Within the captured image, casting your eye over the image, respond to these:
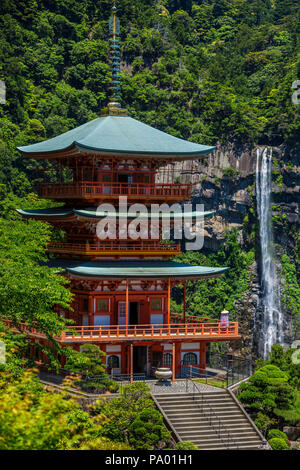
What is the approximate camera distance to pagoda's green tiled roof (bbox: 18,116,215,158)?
42031mm

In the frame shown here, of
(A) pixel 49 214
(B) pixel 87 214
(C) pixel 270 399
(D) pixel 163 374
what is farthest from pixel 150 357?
(A) pixel 49 214

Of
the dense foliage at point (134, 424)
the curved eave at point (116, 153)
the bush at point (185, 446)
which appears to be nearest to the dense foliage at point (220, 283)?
the curved eave at point (116, 153)

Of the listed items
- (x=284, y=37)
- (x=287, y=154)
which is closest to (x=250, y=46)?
(x=284, y=37)

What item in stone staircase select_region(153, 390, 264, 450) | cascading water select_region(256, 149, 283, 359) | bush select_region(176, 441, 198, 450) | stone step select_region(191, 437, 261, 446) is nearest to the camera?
bush select_region(176, 441, 198, 450)

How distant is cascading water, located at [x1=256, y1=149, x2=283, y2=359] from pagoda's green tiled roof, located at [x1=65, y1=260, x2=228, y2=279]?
126ft

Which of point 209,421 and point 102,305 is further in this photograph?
point 102,305

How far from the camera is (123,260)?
43.3m

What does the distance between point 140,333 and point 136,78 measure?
57.4 meters

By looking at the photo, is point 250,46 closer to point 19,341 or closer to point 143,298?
point 143,298

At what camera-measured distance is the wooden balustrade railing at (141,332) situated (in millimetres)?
39656

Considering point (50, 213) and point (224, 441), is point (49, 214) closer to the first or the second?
point (50, 213)

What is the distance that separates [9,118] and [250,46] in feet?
128

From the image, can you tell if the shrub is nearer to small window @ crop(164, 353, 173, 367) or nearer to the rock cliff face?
small window @ crop(164, 353, 173, 367)

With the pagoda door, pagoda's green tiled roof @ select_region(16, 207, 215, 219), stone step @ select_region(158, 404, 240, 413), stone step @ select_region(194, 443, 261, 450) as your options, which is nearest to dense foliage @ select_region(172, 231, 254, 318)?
pagoda's green tiled roof @ select_region(16, 207, 215, 219)
